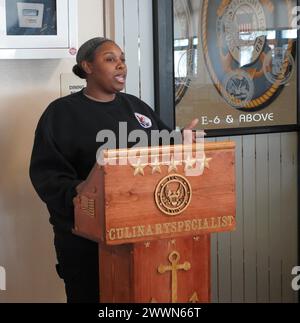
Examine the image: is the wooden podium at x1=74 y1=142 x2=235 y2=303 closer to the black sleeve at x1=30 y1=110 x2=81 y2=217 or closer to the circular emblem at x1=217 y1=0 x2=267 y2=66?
the black sleeve at x1=30 y1=110 x2=81 y2=217

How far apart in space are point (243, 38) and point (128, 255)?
1673mm

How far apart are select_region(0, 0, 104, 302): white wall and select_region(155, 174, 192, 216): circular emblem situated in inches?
42.6

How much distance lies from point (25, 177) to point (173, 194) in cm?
110

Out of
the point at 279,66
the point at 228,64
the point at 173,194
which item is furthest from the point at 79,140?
the point at 279,66

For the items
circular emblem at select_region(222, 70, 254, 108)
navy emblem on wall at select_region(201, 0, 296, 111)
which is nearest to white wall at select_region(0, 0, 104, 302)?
navy emblem on wall at select_region(201, 0, 296, 111)

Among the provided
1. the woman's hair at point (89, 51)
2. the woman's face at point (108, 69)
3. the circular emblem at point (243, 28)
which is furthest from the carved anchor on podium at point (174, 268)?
the circular emblem at point (243, 28)

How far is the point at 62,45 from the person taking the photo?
3.05 m

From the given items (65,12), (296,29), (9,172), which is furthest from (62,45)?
(296,29)

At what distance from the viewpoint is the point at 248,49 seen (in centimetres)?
362

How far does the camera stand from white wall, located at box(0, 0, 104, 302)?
3104 mm

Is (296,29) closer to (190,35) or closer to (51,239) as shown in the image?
(190,35)

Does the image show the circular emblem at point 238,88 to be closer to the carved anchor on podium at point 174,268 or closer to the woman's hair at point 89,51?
the woman's hair at point 89,51

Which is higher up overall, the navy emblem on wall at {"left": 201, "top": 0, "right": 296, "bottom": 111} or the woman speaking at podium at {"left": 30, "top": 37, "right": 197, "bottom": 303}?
the navy emblem on wall at {"left": 201, "top": 0, "right": 296, "bottom": 111}

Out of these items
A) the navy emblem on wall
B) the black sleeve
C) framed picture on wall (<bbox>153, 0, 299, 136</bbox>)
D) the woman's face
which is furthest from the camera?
the navy emblem on wall
